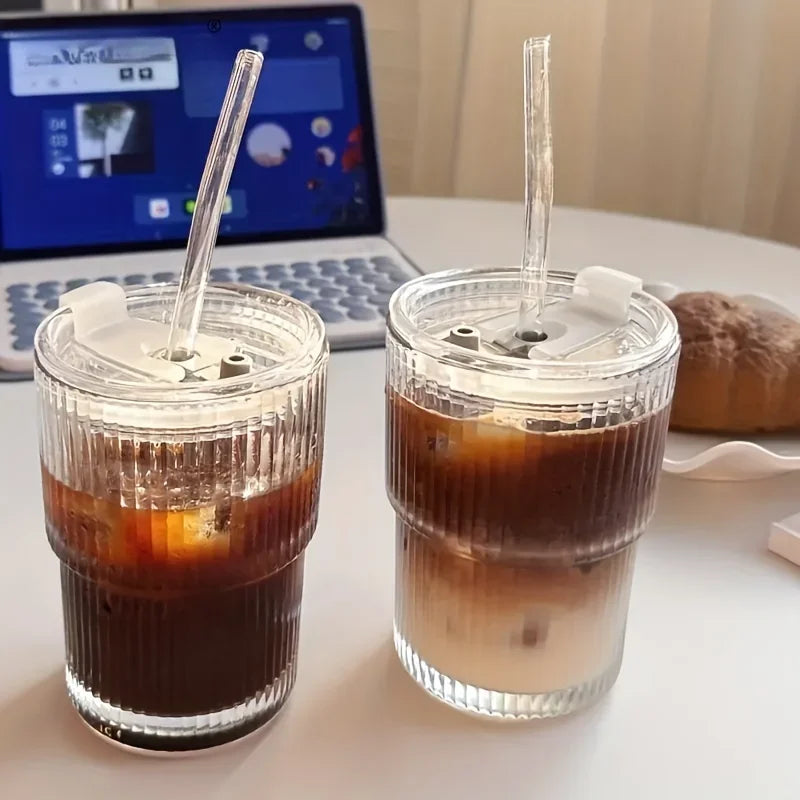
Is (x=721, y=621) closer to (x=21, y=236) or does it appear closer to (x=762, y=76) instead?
(x=21, y=236)

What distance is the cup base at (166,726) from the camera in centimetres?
41

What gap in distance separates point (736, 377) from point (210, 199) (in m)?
0.35

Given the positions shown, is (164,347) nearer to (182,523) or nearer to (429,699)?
(182,523)

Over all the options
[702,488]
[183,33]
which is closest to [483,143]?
[183,33]

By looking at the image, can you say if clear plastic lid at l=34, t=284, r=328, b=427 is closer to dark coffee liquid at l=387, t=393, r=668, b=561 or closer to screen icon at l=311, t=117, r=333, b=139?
dark coffee liquid at l=387, t=393, r=668, b=561

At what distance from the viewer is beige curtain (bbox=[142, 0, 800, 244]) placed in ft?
3.85

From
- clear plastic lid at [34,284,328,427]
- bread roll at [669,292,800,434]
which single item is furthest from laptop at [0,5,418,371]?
clear plastic lid at [34,284,328,427]

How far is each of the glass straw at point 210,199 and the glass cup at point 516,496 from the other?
0.24 feet

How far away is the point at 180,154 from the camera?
0.87 m

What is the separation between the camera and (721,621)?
50 centimetres

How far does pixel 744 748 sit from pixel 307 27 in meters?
0.67

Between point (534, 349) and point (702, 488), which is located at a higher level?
point (534, 349)

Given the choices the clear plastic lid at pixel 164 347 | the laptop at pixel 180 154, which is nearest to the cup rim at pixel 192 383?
the clear plastic lid at pixel 164 347

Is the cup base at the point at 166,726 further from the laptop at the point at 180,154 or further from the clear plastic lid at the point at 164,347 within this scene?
the laptop at the point at 180,154
